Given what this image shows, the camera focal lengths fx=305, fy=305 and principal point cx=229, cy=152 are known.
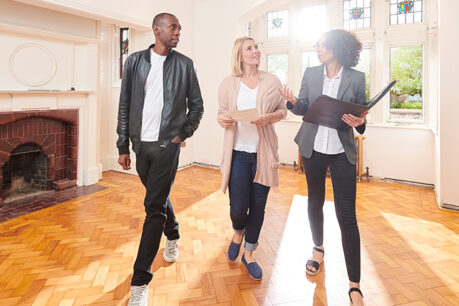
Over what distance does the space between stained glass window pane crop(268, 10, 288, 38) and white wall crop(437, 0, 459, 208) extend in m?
3.27

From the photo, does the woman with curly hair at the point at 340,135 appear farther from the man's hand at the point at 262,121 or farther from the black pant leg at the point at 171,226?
the black pant leg at the point at 171,226

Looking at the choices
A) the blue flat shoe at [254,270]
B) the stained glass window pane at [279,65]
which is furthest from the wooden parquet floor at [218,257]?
the stained glass window pane at [279,65]

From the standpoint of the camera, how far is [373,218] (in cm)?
353

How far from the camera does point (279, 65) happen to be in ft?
21.9

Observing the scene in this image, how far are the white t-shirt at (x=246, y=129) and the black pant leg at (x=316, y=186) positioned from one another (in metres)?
0.38

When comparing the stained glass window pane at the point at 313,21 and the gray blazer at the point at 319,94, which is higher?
the stained glass window pane at the point at 313,21

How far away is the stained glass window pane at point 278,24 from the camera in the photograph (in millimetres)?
6556

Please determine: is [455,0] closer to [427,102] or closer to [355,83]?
[427,102]

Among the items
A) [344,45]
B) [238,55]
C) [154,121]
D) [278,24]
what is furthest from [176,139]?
[278,24]

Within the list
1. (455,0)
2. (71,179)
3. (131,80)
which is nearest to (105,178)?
(71,179)

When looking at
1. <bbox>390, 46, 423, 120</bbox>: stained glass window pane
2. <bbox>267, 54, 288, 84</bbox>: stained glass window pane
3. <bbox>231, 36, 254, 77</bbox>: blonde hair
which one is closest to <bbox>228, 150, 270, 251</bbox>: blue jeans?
<bbox>231, 36, 254, 77</bbox>: blonde hair

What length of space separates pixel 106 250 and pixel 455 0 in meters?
4.73

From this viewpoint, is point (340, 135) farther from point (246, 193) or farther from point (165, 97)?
point (165, 97)

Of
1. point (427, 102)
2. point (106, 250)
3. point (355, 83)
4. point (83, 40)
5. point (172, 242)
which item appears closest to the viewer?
point (355, 83)
